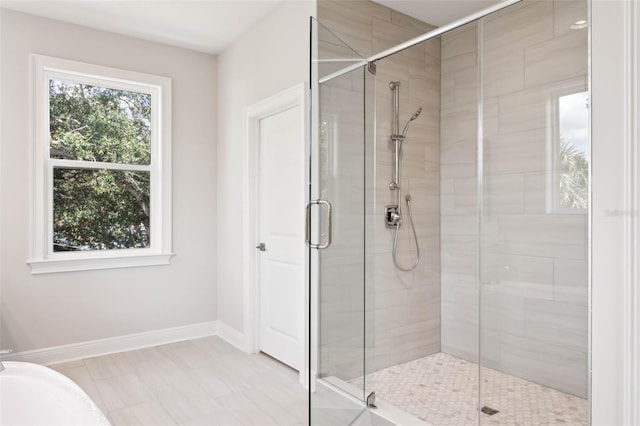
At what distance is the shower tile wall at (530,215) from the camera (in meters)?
2.17

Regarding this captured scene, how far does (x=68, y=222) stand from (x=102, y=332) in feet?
3.21

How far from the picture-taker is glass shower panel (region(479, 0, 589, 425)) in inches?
84.1

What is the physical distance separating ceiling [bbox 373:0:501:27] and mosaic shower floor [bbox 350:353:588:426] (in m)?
2.52

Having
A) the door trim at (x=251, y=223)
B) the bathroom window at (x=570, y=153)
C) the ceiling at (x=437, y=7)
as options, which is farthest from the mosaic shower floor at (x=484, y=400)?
the ceiling at (x=437, y=7)

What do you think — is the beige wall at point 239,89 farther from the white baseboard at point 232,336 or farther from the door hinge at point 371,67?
the door hinge at point 371,67

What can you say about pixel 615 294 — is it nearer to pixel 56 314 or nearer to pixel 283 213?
pixel 283 213

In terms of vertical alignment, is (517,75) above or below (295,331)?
above

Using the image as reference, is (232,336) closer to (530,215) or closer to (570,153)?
(530,215)

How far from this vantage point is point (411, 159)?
309 centimetres

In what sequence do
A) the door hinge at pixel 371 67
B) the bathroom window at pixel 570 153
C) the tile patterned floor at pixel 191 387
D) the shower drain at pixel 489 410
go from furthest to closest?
the door hinge at pixel 371 67
the tile patterned floor at pixel 191 387
the shower drain at pixel 489 410
the bathroom window at pixel 570 153

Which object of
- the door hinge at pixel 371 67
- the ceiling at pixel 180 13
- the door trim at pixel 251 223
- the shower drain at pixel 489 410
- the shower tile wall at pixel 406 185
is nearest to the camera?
the shower drain at pixel 489 410

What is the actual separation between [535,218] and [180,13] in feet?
9.79

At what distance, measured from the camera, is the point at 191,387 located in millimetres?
2822

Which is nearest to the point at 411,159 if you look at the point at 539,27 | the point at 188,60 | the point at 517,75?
the point at 517,75
